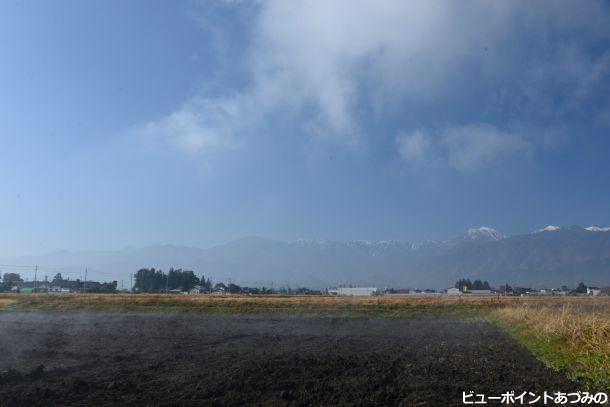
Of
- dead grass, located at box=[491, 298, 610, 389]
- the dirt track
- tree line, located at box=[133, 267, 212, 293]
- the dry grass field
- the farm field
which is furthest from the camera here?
tree line, located at box=[133, 267, 212, 293]

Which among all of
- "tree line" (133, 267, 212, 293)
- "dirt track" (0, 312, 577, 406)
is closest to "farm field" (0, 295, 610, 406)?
"dirt track" (0, 312, 577, 406)

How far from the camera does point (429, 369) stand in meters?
11.3

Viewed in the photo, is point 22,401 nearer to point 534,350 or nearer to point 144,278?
point 534,350

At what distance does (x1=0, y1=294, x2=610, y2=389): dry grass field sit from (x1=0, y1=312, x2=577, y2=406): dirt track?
2.81ft

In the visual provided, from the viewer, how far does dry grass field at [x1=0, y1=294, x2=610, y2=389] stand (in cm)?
1202

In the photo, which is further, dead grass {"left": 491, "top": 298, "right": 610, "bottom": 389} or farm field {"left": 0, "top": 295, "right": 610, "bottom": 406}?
dead grass {"left": 491, "top": 298, "right": 610, "bottom": 389}

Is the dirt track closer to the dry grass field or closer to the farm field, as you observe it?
the farm field

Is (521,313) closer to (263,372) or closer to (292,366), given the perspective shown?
(292,366)

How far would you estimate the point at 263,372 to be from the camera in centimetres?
1083

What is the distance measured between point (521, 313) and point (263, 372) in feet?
65.0

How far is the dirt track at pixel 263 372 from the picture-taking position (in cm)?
872

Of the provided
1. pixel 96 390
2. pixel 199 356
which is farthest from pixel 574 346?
pixel 96 390

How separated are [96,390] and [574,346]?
11.7m

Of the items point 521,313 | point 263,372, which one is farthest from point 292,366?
point 521,313
